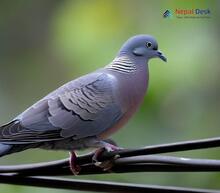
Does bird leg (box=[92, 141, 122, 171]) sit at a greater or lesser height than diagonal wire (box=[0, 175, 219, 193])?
greater

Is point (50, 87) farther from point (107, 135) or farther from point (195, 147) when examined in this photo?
point (195, 147)

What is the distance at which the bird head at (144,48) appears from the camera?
6.90ft

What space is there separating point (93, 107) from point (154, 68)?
2.03 feet

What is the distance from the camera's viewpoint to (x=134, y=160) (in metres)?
1.58

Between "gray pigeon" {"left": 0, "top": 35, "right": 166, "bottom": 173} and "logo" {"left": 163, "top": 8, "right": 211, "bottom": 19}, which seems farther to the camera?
"logo" {"left": 163, "top": 8, "right": 211, "bottom": 19}

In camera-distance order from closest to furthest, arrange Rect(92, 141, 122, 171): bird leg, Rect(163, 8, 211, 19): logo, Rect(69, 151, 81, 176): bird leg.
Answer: Rect(92, 141, 122, 171): bird leg → Rect(69, 151, 81, 176): bird leg → Rect(163, 8, 211, 19): logo

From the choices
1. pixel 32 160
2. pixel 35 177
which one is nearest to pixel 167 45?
pixel 32 160

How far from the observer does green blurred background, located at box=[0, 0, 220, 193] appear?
8.94 feet

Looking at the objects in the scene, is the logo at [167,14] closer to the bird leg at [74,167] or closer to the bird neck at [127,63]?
the bird neck at [127,63]

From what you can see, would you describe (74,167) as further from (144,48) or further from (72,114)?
(144,48)

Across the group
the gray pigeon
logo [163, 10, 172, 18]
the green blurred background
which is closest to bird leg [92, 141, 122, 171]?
the gray pigeon

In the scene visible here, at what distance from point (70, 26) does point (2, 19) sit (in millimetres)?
758

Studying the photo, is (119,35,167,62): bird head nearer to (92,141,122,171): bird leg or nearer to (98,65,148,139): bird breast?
(98,65,148,139): bird breast

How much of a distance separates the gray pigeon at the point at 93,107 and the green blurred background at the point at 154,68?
1.76 ft
